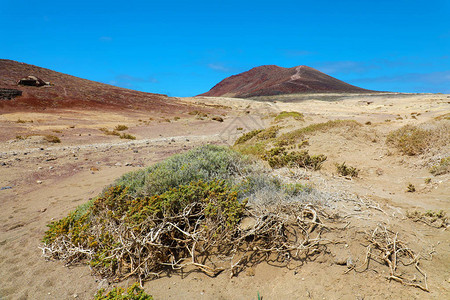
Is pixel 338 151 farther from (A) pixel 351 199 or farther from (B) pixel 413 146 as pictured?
(A) pixel 351 199

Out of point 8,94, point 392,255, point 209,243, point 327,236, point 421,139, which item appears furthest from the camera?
point 8,94

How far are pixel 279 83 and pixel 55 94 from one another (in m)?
83.7

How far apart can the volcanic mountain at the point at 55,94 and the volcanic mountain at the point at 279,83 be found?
61.1m

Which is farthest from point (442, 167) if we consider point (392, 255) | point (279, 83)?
point (279, 83)

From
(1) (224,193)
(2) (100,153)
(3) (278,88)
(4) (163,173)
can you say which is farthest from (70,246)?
(3) (278,88)

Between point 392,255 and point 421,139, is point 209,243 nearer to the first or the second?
point 392,255

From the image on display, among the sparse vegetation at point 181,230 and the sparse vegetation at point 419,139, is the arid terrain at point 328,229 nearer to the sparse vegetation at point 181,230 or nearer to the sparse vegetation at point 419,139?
the sparse vegetation at point 419,139

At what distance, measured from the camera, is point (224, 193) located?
359 cm

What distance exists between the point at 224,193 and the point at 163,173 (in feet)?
4.34

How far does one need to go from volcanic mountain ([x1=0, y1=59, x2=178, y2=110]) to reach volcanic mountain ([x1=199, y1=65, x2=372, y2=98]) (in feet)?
201

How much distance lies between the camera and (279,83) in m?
99.8

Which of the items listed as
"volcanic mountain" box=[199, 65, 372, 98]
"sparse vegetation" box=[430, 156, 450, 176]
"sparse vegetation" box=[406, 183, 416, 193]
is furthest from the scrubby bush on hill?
"volcanic mountain" box=[199, 65, 372, 98]

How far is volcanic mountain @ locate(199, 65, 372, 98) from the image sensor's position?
90.1 meters

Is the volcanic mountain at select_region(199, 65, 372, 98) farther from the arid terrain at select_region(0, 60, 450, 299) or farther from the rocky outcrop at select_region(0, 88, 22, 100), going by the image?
the arid terrain at select_region(0, 60, 450, 299)
